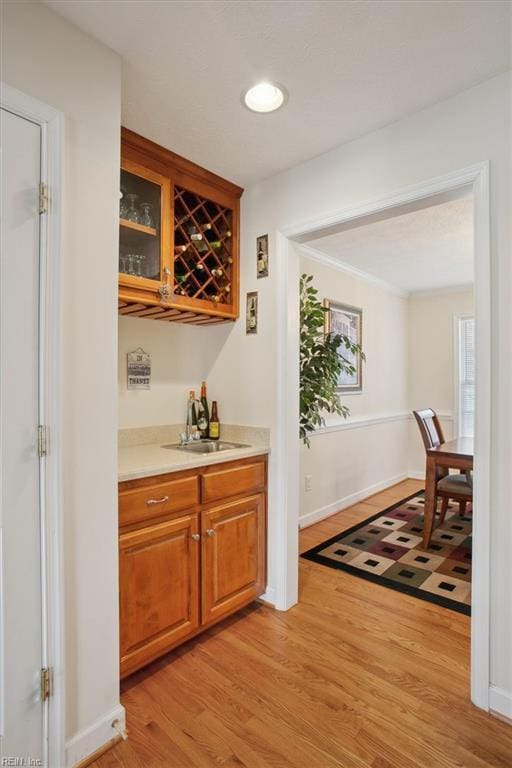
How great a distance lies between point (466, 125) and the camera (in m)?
1.66

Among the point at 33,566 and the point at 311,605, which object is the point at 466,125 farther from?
the point at 311,605

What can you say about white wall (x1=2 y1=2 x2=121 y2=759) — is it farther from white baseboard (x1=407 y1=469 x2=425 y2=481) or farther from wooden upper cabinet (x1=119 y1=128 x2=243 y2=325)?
white baseboard (x1=407 y1=469 x2=425 y2=481)

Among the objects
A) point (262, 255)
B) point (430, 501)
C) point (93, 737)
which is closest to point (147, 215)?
point (262, 255)

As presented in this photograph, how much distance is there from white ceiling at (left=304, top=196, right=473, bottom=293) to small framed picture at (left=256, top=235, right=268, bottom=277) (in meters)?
0.54

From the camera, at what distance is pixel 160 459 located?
1.94 m

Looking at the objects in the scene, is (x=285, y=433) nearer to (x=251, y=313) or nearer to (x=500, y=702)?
(x=251, y=313)

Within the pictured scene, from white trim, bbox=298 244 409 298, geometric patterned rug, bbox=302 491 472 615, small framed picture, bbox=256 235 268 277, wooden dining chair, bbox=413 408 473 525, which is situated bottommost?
geometric patterned rug, bbox=302 491 472 615

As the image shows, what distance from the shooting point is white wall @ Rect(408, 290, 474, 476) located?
17.0 feet

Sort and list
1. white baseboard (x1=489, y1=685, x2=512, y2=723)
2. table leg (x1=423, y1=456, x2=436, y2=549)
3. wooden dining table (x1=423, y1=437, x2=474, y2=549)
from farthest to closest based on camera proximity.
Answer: table leg (x1=423, y1=456, x2=436, y2=549) < wooden dining table (x1=423, y1=437, x2=474, y2=549) < white baseboard (x1=489, y1=685, x2=512, y2=723)

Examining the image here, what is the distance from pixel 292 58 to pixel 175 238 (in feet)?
3.30

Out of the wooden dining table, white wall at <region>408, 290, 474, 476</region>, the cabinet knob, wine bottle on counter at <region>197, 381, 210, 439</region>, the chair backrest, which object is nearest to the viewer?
the cabinet knob

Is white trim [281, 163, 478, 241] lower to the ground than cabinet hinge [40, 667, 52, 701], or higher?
higher

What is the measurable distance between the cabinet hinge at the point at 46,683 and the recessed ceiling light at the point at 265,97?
7.31 feet

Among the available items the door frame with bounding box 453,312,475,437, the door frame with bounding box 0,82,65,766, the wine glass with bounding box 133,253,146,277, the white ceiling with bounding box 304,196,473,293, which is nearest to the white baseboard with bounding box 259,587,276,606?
the door frame with bounding box 0,82,65,766
